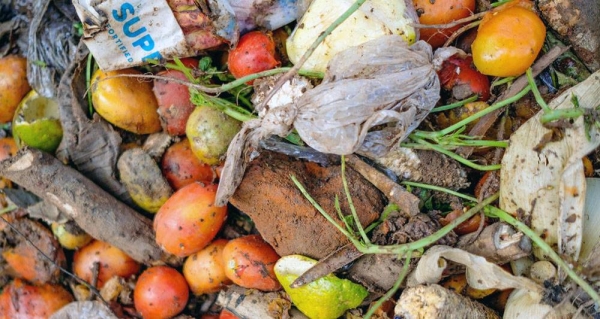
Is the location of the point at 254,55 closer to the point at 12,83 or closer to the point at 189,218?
the point at 189,218

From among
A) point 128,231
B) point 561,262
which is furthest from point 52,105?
point 561,262

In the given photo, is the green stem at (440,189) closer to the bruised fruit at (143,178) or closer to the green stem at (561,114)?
the green stem at (561,114)

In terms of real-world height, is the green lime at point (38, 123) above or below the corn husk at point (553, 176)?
above

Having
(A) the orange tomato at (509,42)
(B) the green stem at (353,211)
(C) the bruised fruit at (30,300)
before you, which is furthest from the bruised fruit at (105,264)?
(A) the orange tomato at (509,42)

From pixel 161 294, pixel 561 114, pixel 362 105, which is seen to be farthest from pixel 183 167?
pixel 561 114

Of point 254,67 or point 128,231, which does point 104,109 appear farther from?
point 254,67

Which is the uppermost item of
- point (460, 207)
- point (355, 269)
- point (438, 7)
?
point (438, 7)
